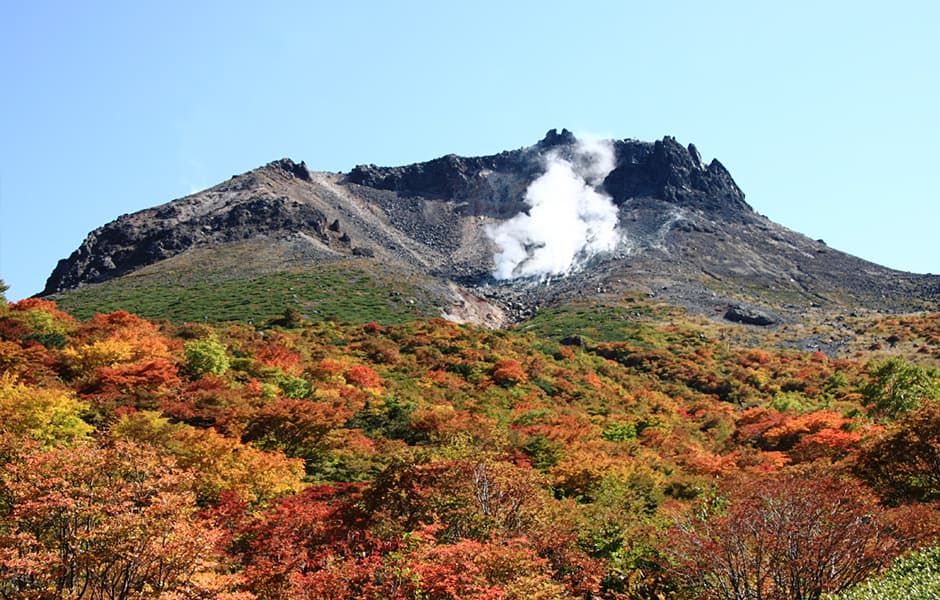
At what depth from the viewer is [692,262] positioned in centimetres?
12669

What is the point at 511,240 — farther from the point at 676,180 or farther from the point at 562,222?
the point at 676,180

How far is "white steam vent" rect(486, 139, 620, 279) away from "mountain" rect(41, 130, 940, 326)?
504 millimetres

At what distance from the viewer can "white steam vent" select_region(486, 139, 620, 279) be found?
146 m

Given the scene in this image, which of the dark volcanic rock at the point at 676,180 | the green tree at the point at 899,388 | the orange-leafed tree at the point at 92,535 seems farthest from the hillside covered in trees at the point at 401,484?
the dark volcanic rock at the point at 676,180

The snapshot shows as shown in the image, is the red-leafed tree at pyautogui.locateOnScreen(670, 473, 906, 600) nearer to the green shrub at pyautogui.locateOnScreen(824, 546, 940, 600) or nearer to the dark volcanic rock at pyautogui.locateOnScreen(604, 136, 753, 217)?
the green shrub at pyautogui.locateOnScreen(824, 546, 940, 600)

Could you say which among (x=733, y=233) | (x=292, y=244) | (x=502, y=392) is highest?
(x=733, y=233)

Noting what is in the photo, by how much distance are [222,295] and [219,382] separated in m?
47.3

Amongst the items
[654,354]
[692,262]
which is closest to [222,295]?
[654,354]

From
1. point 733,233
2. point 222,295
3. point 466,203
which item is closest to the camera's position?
point 222,295

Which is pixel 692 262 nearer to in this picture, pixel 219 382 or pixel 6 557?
pixel 219 382

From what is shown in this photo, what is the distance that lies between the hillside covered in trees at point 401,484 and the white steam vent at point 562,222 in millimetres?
101170

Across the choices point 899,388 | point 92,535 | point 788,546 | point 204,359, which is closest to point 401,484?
point 92,535

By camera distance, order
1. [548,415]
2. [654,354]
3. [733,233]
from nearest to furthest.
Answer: [548,415] → [654,354] → [733,233]

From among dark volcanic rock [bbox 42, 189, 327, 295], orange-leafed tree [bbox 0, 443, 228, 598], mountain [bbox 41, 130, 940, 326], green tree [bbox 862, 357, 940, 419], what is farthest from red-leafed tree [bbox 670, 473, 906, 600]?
dark volcanic rock [bbox 42, 189, 327, 295]
